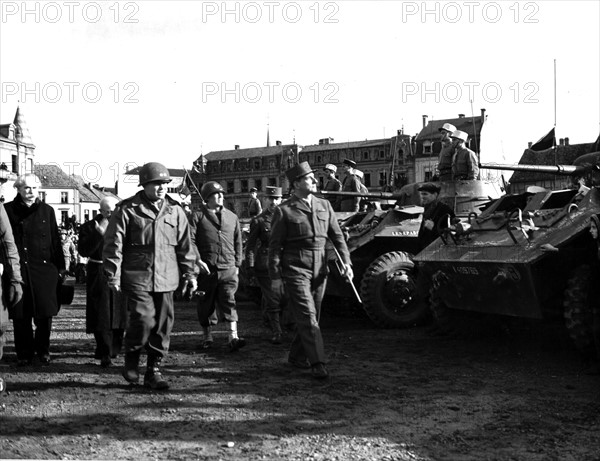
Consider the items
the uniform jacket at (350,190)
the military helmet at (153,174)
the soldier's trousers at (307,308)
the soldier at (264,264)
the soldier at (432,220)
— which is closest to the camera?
the military helmet at (153,174)

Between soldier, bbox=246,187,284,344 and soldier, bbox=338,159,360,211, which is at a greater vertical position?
soldier, bbox=338,159,360,211

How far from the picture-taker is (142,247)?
615cm

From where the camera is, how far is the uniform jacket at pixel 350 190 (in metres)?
13.6

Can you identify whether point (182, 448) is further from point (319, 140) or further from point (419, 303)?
point (319, 140)

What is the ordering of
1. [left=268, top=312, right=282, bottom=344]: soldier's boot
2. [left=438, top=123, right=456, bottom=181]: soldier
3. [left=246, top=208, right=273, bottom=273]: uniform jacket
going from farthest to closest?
[left=438, top=123, right=456, bottom=181]: soldier → [left=246, top=208, right=273, bottom=273]: uniform jacket → [left=268, top=312, right=282, bottom=344]: soldier's boot

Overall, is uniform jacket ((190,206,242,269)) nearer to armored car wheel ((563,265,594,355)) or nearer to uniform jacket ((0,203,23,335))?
uniform jacket ((0,203,23,335))

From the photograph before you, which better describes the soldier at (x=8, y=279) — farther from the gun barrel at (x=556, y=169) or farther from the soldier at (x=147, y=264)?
the gun barrel at (x=556, y=169)

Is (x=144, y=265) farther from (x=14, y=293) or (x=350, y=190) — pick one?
(x=350, y=190)

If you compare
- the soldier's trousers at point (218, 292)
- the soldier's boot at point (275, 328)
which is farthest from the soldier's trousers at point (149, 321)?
the soldier's boot at point (275, 328)

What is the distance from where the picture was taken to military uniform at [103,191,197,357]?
6047 millimetres

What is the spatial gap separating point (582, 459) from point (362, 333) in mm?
5512

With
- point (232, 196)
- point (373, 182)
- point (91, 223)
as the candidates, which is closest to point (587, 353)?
point (91, 223)

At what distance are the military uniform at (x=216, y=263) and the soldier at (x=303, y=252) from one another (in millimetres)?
1277

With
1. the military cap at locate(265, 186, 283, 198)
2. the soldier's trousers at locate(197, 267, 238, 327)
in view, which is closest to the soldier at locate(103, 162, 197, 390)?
the soldier's trousers at locate(197, 267, 238, 327)
